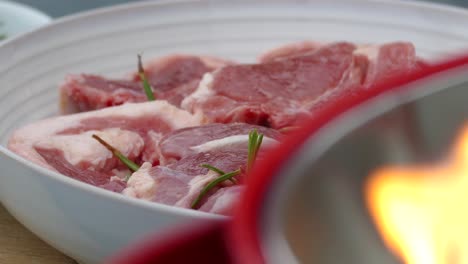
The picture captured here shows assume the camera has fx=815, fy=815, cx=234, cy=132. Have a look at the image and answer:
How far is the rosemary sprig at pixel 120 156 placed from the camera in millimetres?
942

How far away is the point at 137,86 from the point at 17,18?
0.52m

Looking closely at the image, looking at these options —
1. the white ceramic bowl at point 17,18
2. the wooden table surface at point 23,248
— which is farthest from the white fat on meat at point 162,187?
the white ceramic bowl at point 17,18

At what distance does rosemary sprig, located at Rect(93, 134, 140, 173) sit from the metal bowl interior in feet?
1.95

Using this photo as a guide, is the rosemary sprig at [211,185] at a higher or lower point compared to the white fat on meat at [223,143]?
lower

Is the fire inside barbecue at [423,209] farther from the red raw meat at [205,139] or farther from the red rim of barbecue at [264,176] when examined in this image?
the red raw meat at [205,139]

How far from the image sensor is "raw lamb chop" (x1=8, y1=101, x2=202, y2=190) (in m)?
0.94

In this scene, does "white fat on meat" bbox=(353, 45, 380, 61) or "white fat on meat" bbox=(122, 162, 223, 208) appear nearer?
"white fat on meat" bbox=(122, 162, 223, 208)

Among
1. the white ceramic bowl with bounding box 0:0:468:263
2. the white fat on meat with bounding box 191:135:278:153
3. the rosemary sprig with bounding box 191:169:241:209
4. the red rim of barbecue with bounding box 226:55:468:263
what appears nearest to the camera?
the red rim of barbecue with bounding box 226:55:468:263

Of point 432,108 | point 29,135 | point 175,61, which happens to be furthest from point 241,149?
point 432,108

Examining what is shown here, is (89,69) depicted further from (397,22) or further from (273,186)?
(273,186)

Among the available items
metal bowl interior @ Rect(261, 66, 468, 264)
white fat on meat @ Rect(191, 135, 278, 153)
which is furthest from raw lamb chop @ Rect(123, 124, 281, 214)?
metal bowl interior @ Rect(261, 66, 468, 264)

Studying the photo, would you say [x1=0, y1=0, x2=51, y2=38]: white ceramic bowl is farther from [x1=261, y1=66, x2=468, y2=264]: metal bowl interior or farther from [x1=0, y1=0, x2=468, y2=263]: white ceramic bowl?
[x1=261, y1=66, x2=468, y2=264]: metal bowl interior

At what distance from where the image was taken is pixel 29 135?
980 millimetres

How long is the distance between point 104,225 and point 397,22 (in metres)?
0.76
